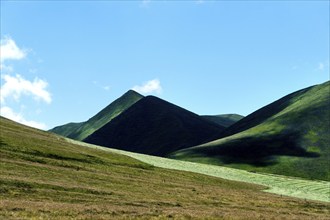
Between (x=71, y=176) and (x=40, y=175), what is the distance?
6.14m

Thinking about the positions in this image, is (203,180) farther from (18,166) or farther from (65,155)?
(18,166)

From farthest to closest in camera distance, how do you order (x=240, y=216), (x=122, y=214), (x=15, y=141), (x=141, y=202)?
(x=15, y=141), (x=141, y=202), (x=240, y=216), (x=122, y=214)

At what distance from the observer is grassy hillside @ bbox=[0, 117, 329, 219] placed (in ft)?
141

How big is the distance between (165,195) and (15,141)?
127 ft

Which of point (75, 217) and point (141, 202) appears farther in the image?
point (141, 202)

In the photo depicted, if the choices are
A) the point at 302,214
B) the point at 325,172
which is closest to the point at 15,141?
the point at 302,214

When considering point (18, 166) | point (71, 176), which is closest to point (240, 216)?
point (71, 176)

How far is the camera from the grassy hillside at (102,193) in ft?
141

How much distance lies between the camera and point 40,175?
61.9 meters

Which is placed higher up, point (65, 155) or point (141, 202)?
point (65, 155)

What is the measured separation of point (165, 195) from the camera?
6419 cm

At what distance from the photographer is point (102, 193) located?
5650cm

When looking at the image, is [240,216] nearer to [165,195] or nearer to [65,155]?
[165,195]

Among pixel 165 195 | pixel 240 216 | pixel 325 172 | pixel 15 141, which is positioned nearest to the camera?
pixel 240 216
